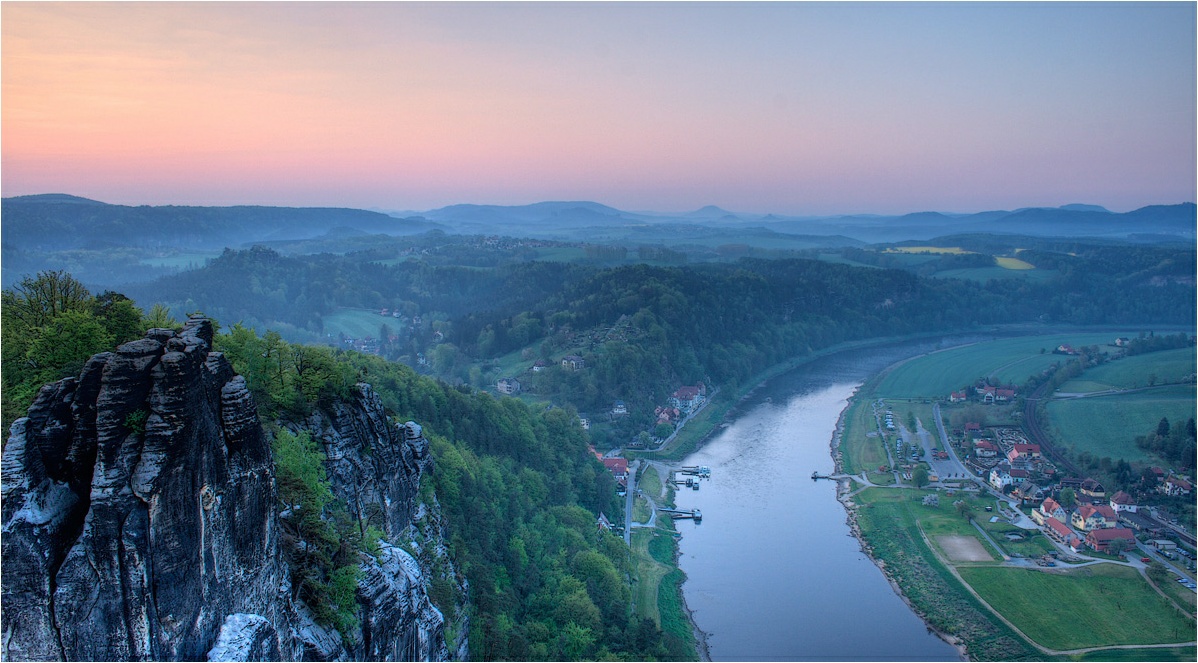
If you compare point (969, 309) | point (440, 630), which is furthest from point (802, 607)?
point (969, 309)

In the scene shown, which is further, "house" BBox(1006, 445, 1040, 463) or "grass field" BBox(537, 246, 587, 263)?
"grass field" BBox(537, 246, 587, 263)

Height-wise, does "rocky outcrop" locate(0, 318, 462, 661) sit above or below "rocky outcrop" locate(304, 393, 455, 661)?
above

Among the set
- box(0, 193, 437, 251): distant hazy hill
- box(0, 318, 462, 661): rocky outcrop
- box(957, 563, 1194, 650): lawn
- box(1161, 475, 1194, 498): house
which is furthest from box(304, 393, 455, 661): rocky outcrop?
box(0, 193, 437, 251): distant hazy hill

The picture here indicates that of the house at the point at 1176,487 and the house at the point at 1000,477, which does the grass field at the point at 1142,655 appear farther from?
the house at the point at 1176,487

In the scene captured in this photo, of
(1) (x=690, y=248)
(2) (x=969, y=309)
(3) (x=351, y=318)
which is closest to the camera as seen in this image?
→ (3) (x=351, y=318)

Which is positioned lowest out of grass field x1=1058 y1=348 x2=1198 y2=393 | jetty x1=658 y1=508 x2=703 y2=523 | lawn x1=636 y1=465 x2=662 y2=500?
jetty x1=658 y1=508 x2=703 y2=523

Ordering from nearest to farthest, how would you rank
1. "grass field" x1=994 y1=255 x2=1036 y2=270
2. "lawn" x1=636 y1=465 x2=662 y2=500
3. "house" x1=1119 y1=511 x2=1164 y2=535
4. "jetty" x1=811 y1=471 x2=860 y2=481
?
"house" x1=1119 y1=511 x2=1164 y2=535, "lawn" x1=636 y1=465 x2=662 y2=500, "jetty" x1=811 y1=471 x2=860 y2=481, "grass field" x1=994 y1=255 x2=1036 y2=270

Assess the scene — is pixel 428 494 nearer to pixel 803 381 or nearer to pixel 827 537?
pixel 827 537

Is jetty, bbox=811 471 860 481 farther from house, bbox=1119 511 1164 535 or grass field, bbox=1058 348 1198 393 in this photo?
grass field, bbox=1058 348 1198 393
